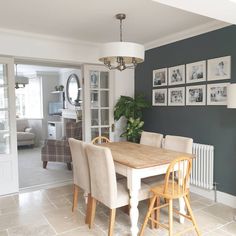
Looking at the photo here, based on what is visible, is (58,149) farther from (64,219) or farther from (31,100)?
(31,100)

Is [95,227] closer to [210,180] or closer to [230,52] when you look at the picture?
[210,180]

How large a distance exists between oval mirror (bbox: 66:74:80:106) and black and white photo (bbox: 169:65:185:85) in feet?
11.2

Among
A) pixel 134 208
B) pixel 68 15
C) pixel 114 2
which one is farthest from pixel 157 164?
pixel 68 15

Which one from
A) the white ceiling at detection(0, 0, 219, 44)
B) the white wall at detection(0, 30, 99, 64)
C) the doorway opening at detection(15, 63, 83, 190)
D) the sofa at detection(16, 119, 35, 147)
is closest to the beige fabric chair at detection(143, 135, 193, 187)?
the white ceiling at detection(0, 0, 219, 44)

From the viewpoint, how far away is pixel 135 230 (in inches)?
86.9

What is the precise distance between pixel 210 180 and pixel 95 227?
169 cm

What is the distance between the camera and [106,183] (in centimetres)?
221

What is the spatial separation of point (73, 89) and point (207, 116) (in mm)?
4566

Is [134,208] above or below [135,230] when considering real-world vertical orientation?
above

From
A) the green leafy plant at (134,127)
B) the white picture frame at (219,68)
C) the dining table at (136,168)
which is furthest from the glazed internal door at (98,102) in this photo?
the white picture frame at (219,68)

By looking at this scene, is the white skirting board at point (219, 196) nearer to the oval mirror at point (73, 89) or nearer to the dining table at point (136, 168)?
the dining table at point (136, 168)

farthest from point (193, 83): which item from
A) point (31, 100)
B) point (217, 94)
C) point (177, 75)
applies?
point (31, 100)

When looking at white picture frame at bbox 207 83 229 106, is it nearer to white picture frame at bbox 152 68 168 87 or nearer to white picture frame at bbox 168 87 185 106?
white picture frame at bbox 168 87 185 106

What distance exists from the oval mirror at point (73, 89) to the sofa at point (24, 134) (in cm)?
164
